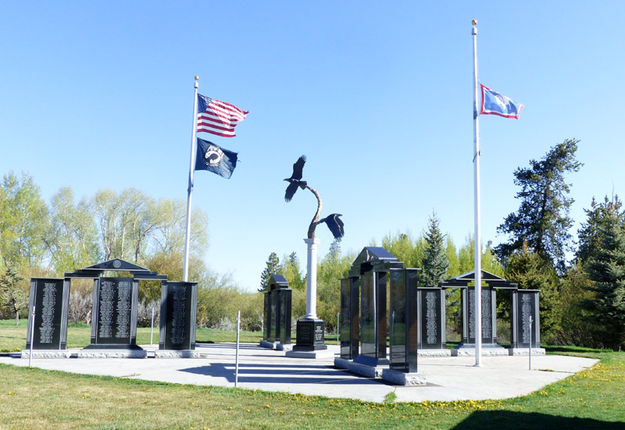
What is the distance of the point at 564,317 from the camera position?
29141 mm

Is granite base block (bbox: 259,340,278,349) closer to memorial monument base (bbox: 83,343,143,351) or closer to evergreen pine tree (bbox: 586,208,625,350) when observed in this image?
memorial monument base (bbox: 83,343,143,351)

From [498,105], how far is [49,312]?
52.6 feet

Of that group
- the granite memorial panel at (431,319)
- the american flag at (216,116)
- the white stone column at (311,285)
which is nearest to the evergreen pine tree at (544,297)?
the granite memorial panel at (431,319)

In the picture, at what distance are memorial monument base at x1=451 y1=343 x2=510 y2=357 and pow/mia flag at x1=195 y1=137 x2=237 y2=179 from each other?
36.4 feet

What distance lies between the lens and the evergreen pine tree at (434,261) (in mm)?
36562

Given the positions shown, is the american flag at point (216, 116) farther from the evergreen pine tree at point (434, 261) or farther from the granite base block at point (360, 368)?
the evergreen pine tree at point (434, 261)

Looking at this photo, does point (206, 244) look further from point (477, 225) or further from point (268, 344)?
point (477, 225)

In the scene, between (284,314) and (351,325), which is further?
(284,314)

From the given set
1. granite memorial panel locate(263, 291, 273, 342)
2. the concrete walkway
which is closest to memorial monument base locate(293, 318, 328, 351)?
the concrete walkway

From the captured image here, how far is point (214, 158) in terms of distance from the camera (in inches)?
787

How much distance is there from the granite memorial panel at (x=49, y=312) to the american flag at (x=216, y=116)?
297 inches

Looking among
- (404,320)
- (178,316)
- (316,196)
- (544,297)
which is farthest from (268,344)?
(544,297)

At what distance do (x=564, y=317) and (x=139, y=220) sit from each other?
3359 cm

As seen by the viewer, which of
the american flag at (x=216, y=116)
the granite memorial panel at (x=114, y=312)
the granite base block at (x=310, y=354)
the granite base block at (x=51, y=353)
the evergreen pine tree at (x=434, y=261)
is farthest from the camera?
the evergreen pine tree at (x=434, y=261)
